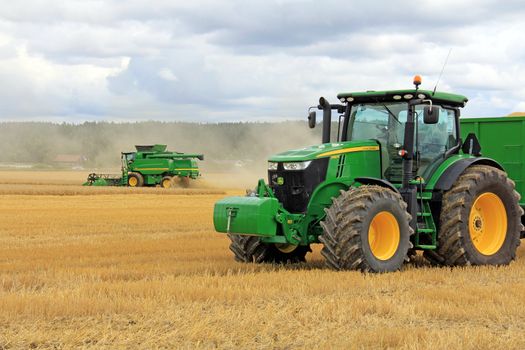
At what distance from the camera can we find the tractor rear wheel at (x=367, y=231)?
35.0 feet

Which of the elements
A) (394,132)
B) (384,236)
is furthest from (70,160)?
(384,236)

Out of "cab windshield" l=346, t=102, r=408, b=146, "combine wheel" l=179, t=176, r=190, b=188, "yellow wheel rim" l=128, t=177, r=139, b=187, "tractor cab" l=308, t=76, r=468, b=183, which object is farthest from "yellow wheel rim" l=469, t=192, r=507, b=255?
"combine wheel" l=179, t=176, r=190, b=188

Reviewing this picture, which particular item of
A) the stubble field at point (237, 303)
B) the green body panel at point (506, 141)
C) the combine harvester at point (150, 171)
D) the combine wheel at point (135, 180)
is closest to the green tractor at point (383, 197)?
the stubble field at point (237, 303)

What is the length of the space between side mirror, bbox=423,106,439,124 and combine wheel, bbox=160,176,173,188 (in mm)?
38078

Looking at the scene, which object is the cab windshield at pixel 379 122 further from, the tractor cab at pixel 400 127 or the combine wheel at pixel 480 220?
the combine wheel at pixel 480 220

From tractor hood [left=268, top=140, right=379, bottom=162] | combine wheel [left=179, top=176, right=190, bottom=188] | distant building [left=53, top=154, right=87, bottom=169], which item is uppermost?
tractor hood [left=268, top=140, right=379, bottom=162]

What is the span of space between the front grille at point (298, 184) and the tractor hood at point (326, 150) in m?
0.10

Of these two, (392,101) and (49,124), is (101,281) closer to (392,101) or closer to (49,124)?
(392,101)

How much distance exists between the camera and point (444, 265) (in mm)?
12062

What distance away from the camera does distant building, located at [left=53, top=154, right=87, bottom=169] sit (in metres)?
126

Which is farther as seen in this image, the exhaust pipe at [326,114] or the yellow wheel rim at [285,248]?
the exhaust pipe at [326,114]

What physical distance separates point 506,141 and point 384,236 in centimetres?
419

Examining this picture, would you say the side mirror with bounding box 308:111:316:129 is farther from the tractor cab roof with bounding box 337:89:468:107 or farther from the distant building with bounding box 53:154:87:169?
the distant building with bounding box 53:154:87:169

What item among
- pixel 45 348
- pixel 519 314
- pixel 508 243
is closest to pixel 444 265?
pixel 508 243
